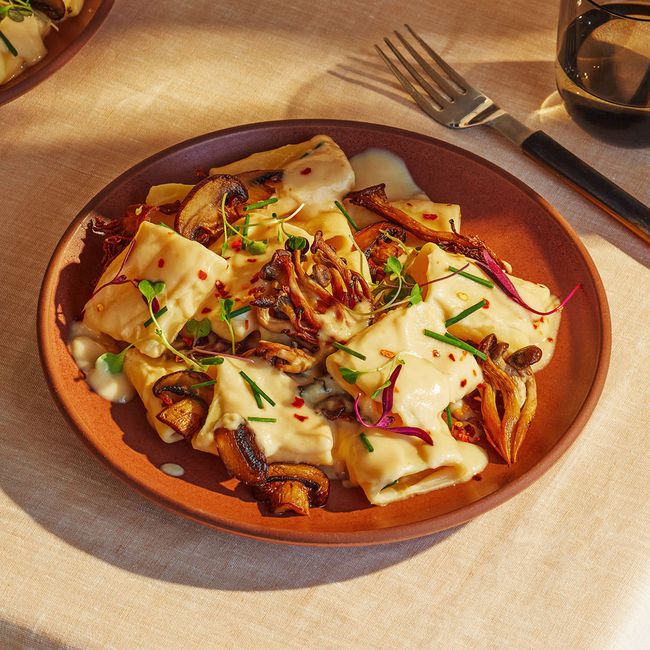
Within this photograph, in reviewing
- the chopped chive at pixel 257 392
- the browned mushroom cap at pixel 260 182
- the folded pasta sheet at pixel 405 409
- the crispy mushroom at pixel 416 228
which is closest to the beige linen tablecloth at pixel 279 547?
the folded pasta sheet at pixel 405 409

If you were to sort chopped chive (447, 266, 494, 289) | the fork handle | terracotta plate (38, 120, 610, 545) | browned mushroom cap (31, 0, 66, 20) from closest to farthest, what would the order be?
terracotta plate (38, 120, 610, 545) < chopped chive (447, 266, 494, 289) < the fork handle < browned mushroom cap (31, 0, 66, 20)

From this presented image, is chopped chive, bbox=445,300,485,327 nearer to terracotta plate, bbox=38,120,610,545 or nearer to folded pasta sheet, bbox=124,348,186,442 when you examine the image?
terracotta plate, bbox=38,120,610,545

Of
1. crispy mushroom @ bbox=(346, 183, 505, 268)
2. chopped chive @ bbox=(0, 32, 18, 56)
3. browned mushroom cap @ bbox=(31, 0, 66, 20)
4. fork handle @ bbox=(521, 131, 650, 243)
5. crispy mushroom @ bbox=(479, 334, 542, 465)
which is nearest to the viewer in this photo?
crispy mushroom @ bbox=(479, 334, 542, 465)

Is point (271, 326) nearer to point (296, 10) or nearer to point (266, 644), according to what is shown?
point (266, 644)

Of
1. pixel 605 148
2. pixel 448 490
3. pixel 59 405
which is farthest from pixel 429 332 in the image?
pixel 605 148

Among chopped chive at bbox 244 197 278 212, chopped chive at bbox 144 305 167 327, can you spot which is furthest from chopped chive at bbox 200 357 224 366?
chopped chive at bbox 244 197 278 212

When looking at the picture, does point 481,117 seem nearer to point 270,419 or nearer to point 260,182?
point 260,182
